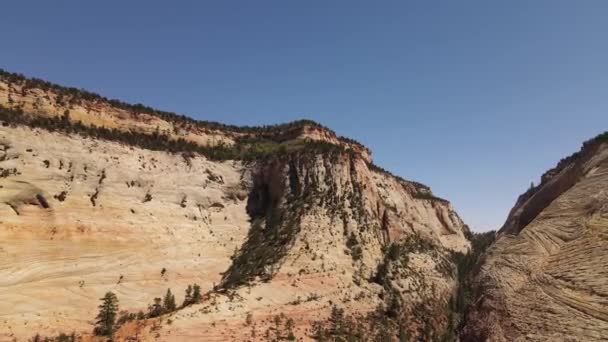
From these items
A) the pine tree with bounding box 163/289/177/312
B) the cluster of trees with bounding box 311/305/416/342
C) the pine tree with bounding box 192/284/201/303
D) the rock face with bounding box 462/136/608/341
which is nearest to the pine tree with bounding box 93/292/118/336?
Answer: the pine tree with bounding box 163/289/177/312

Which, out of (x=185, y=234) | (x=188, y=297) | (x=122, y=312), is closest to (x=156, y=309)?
(x=122, y=312)

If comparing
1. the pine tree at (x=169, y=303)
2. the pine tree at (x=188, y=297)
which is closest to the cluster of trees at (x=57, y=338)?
the pine tree at (x=169, y=303)

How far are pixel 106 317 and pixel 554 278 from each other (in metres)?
31.9

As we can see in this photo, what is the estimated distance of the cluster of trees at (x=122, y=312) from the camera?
29.3 m

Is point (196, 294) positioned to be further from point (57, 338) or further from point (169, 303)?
point (57, 338)

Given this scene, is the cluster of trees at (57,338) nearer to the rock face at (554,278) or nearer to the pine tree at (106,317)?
the pine tree at (106,317)

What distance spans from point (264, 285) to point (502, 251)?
119ft

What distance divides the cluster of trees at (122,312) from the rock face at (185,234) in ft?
2.51

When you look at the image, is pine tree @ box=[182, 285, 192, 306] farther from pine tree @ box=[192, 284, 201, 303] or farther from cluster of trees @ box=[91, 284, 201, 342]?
pine tree @ box=[192, 284, 201, 303]

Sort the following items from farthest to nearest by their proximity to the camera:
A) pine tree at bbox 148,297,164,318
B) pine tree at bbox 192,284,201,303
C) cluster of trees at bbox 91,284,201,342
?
pine tree at bbox 192,284,201,303
pine tree at bbox 148,297,164,318
cluster of trees at bbox 91,284,201,342

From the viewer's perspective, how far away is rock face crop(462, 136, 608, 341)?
2.30m

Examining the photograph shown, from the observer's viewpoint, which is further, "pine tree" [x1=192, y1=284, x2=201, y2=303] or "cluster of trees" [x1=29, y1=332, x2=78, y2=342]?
"pine tree" [x1=192, y1=284, x2=201, y2=303]

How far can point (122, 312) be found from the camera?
32094mm

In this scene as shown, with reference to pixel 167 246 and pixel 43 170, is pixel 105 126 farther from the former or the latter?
pixel 167 246
